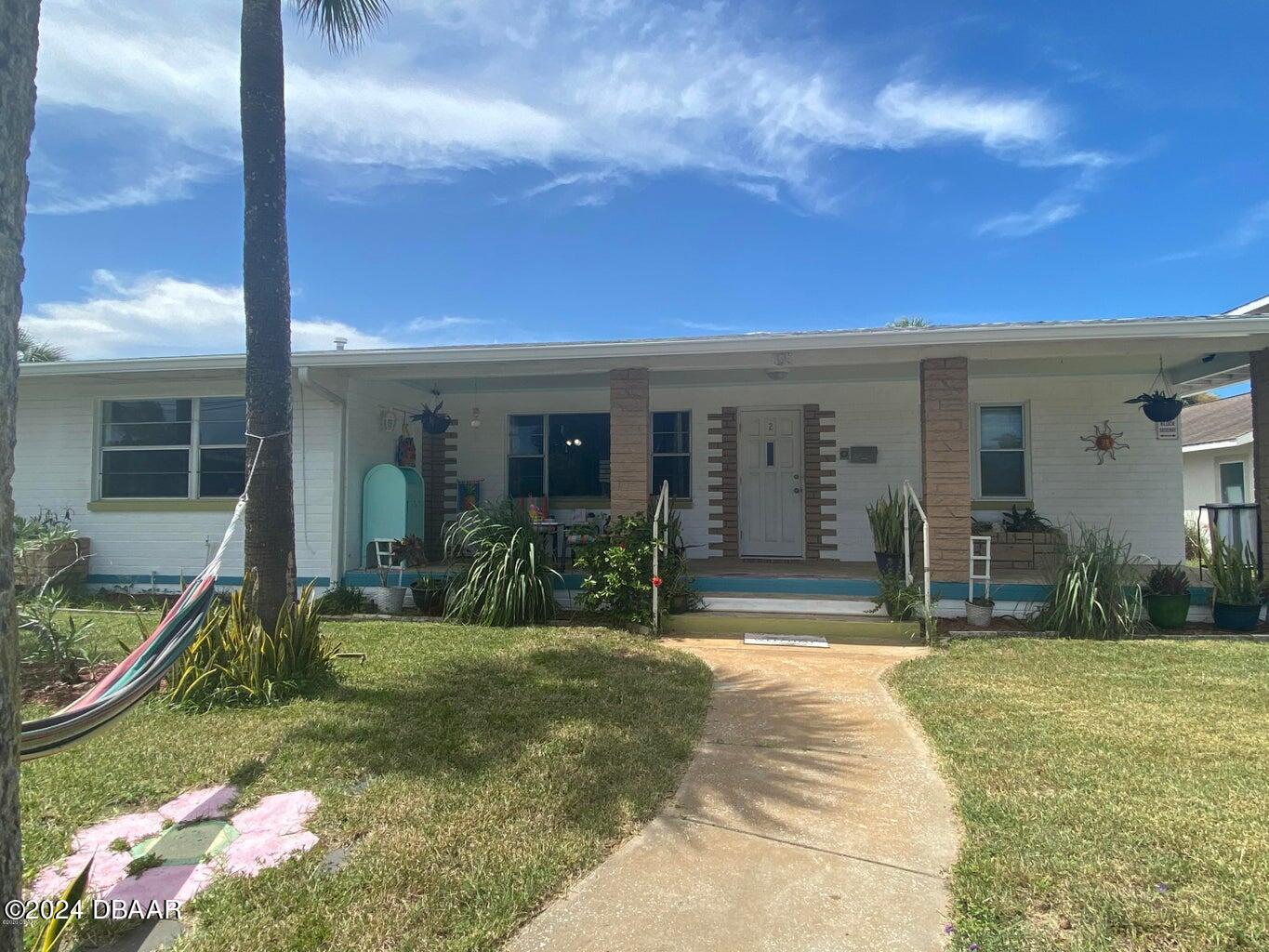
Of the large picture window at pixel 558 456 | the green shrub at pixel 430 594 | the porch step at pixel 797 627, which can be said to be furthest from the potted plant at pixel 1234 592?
the green shrub at pixel 430 594

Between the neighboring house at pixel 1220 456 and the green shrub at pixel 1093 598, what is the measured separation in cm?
842

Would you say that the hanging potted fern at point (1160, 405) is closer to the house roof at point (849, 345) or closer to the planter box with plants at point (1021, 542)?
the house roof at point (849, 345)

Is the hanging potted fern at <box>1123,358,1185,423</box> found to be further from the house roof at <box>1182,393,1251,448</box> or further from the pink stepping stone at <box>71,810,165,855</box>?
the pink stepping stone at <box>71,810,165,855</box>

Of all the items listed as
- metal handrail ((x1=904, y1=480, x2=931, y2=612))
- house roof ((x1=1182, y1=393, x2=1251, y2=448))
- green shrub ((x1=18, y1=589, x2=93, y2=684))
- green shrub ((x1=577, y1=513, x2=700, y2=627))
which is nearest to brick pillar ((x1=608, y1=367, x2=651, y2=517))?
green shrub ((x1=577, y1=513, x2=700, y2=627))

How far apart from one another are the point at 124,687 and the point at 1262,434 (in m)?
10.00

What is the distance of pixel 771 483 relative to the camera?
10141 millimetres

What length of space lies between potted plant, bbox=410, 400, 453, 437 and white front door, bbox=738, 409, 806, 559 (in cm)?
451

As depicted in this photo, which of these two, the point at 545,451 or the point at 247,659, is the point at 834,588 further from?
the point at 247,659

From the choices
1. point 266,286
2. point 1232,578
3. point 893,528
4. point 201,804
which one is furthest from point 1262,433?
point 201,804

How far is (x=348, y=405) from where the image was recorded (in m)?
8.86

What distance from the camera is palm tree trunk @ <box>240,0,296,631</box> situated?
5.05 m

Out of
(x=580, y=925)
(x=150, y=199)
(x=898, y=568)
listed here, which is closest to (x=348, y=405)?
(x=150, y=199)

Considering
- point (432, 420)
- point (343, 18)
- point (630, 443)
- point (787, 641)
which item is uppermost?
point (343, 18)

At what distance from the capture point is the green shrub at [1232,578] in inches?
275
